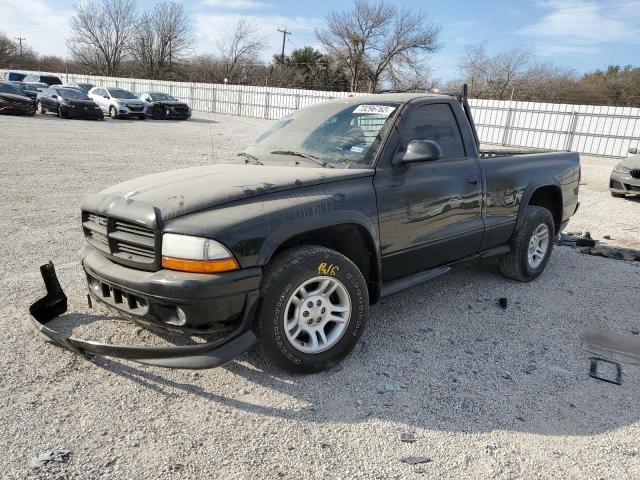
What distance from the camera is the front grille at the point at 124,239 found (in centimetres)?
299

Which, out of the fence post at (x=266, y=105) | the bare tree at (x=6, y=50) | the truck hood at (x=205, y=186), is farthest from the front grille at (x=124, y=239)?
the bare tree at (x=6, y=50)

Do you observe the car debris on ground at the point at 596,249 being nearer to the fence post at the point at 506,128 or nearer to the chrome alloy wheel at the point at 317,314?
the chrome alloy wheel at the point at 317,314

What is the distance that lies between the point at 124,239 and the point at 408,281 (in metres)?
2.10

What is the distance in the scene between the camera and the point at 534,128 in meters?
21.7

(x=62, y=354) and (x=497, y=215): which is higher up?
(x=497, y=215)

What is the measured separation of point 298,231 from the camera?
3.11 meters

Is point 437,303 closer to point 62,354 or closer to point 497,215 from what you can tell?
point 497,215

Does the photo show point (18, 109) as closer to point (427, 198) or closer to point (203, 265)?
point (427, 198)

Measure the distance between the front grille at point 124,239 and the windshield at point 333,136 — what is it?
1.34 m

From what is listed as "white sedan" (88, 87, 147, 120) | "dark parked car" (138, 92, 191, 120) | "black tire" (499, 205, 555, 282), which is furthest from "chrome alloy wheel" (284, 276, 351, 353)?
"dark parked car" (138, 92, 191, 120)

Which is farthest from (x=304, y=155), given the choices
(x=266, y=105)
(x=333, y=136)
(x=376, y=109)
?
(x=266, y=105)

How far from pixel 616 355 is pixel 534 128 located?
20.1 meters

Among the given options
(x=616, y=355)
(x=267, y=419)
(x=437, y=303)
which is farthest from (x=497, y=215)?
(x=267, y=419)

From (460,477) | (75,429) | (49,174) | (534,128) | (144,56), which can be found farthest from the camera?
(144,56)
